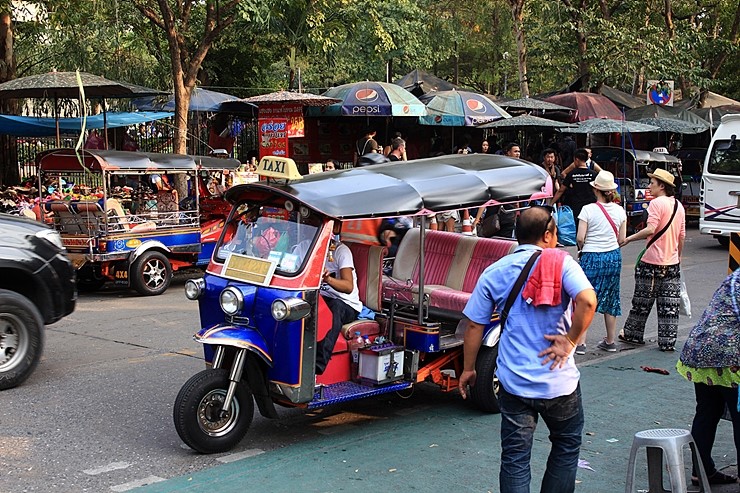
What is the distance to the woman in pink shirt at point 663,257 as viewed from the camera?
8.70 meters

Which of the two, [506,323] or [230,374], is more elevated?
[506,323]

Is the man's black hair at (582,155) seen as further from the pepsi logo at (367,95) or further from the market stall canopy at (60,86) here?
the pepsi logo at (367,95)

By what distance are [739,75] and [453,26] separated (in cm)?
1117

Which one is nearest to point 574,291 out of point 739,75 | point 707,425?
point 707,425

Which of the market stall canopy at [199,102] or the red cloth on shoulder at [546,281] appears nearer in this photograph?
A: the red cloth on shoulder at [546,281]

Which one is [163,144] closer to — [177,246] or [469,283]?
[177,246]

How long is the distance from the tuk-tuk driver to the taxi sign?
49 cm

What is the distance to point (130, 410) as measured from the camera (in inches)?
269

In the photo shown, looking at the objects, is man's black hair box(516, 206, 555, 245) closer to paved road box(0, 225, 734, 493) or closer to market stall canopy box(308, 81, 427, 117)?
paved road box(0, 225, 734, 493)

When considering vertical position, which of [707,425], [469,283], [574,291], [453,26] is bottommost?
[707,425]

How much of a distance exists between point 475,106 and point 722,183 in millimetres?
5951

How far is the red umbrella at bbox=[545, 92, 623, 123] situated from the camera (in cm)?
2372

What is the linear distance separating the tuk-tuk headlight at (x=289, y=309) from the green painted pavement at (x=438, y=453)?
0.94 m

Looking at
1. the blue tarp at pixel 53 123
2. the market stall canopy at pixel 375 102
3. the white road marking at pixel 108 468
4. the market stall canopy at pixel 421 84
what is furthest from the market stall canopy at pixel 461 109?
the white road marking at pixel 108 468
